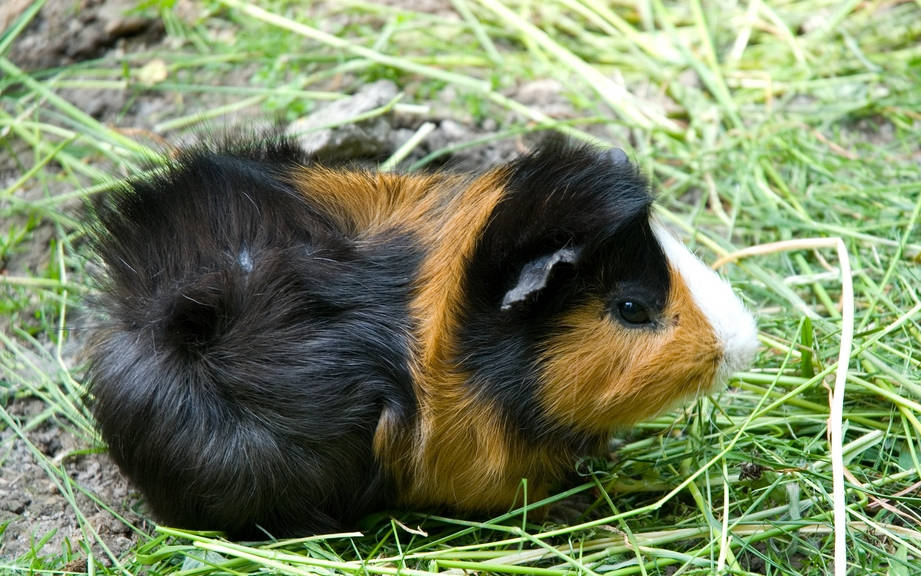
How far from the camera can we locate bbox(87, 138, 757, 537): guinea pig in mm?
1983

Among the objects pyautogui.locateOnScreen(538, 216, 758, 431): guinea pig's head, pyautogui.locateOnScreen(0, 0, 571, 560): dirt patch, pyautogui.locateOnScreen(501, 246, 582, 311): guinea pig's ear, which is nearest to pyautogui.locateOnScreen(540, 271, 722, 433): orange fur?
pyautogui.locateOnScreen(538, 216, 758, 431): guinea pig's head

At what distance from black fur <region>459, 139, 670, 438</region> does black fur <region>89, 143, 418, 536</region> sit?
174 mm

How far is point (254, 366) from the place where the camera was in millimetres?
1991

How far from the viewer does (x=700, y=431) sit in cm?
230

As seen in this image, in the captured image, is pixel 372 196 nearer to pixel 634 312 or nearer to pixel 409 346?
pixel 409 346

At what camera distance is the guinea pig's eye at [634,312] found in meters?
2.01

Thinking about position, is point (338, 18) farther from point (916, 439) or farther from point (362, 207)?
point (916, 439)

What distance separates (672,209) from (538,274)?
1461 mm

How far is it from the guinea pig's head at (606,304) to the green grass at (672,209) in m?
0.23

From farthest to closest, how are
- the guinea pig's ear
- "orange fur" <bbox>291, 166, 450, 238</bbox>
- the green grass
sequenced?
"orange fur" <bbox>291, 166, 450, 238</bbox> → the green grass → the guinea pig's ear

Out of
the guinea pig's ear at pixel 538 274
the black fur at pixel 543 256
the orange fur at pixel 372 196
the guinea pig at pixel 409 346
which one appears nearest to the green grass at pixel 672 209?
the guinea pig at pixel 409 346

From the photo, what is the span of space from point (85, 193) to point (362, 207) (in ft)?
3.67

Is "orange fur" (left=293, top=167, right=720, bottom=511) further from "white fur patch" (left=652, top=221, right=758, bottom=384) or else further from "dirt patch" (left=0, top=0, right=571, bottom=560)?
"dirt patch" (left=0, top=0, right=571, bottom=560)

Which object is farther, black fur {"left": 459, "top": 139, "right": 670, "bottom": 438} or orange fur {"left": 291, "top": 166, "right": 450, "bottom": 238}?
orange fur {"left": 291, "top": 166, "right": 450, "bottom": 238}
